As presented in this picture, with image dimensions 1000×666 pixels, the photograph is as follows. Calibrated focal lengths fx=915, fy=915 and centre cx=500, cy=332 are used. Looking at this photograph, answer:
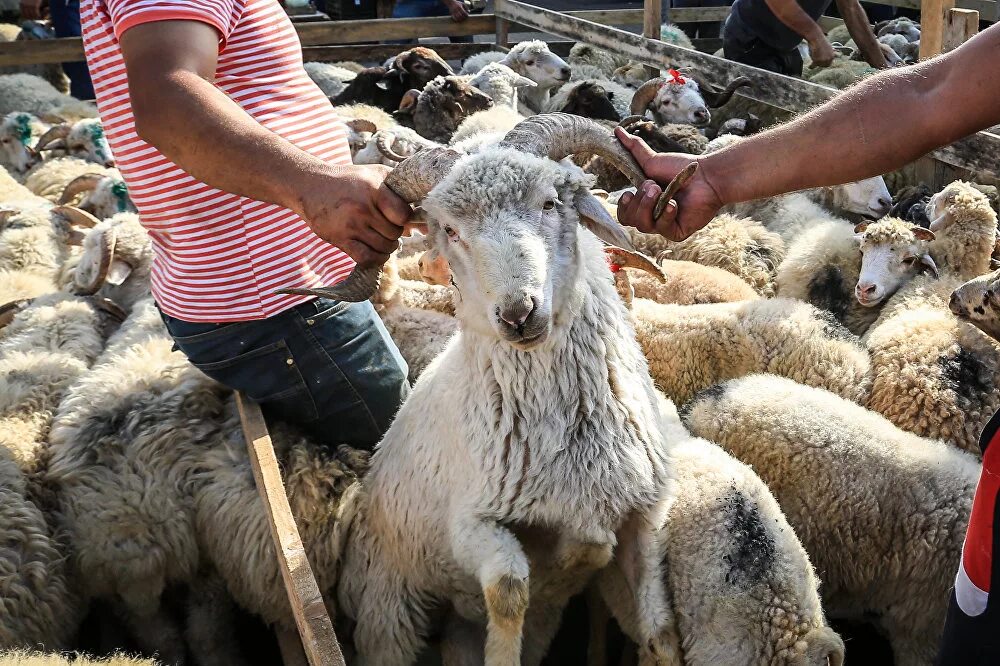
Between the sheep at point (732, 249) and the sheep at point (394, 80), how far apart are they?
449 centimetres

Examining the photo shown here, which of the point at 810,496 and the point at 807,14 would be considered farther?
the point at 807,14

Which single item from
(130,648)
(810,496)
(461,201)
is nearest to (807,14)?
(810,496)

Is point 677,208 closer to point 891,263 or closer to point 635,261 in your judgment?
point 635,261

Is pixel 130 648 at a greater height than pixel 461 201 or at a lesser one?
lesser

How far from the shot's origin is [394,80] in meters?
9.06

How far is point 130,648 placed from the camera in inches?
123

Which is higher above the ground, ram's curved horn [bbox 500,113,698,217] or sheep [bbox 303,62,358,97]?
ram's curved horn [bbox 500,113,698,217]

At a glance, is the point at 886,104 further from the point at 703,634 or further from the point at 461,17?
the point at 461,17

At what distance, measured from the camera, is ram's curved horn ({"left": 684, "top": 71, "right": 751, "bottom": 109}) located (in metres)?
6.76

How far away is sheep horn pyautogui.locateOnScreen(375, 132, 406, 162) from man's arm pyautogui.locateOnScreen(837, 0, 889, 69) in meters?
4.21

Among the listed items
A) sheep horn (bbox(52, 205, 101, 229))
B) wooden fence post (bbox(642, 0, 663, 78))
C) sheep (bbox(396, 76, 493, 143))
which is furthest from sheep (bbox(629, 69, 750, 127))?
sheep horn (bbox(52, 205, 101, 229))

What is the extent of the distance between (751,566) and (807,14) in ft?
21.4

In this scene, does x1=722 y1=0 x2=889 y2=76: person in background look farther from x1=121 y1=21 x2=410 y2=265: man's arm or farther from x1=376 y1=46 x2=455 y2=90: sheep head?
x1=121 y1=21 x2=410 y2=265: man's arm

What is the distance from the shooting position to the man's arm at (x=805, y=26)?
725 centimetres
